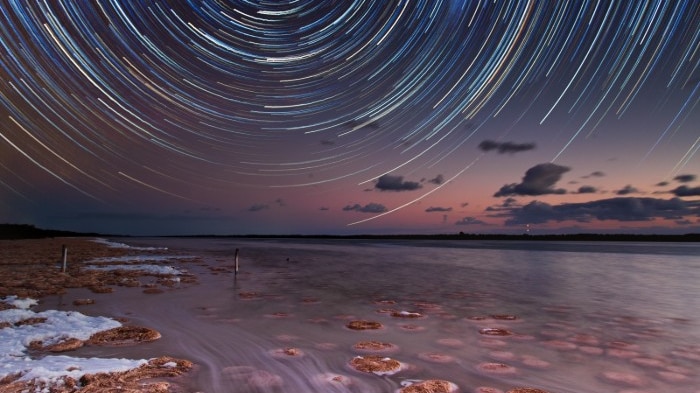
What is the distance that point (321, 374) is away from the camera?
8.03 m

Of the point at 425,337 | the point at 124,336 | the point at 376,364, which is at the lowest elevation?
the point at 425,337

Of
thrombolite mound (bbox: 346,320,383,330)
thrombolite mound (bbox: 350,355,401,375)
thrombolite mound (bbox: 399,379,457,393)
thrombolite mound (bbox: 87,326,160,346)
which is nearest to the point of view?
thrombolite mound (bbox: 399,379,457,393)

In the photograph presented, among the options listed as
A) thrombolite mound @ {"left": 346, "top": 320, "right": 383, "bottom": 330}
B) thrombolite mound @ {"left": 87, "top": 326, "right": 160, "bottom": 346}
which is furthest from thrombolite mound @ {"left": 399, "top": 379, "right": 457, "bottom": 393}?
thrombolite mound @ {"left": 87, "top": 326, "right": 160, "bottom": 346}

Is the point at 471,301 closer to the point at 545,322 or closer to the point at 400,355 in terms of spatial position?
Answer: the point at 545,322

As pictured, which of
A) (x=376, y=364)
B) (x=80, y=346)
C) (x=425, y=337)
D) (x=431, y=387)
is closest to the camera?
(x=431, y=387)

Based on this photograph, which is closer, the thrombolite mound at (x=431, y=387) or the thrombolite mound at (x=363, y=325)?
the thrombolite mound at (x=431, y=387)

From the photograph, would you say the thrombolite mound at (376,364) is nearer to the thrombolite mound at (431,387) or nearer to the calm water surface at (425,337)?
the calm water surface at (425,337)

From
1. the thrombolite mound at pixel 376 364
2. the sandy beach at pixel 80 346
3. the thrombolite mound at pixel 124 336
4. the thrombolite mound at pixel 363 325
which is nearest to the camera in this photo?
the sandy beach at pixel 80 346

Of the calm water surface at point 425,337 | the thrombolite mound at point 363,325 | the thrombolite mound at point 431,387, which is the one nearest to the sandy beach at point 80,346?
the calm water surface at point 425,337

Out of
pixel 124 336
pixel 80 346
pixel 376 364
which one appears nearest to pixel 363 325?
pixel 376 364

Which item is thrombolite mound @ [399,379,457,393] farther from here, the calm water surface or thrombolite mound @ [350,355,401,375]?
thrombolite mound @ [350,355,401,375]

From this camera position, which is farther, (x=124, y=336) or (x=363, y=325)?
(x=363, y=325)

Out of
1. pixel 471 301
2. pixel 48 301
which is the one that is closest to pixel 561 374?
pixel 471 301

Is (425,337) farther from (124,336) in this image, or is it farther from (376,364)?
(124,336)
